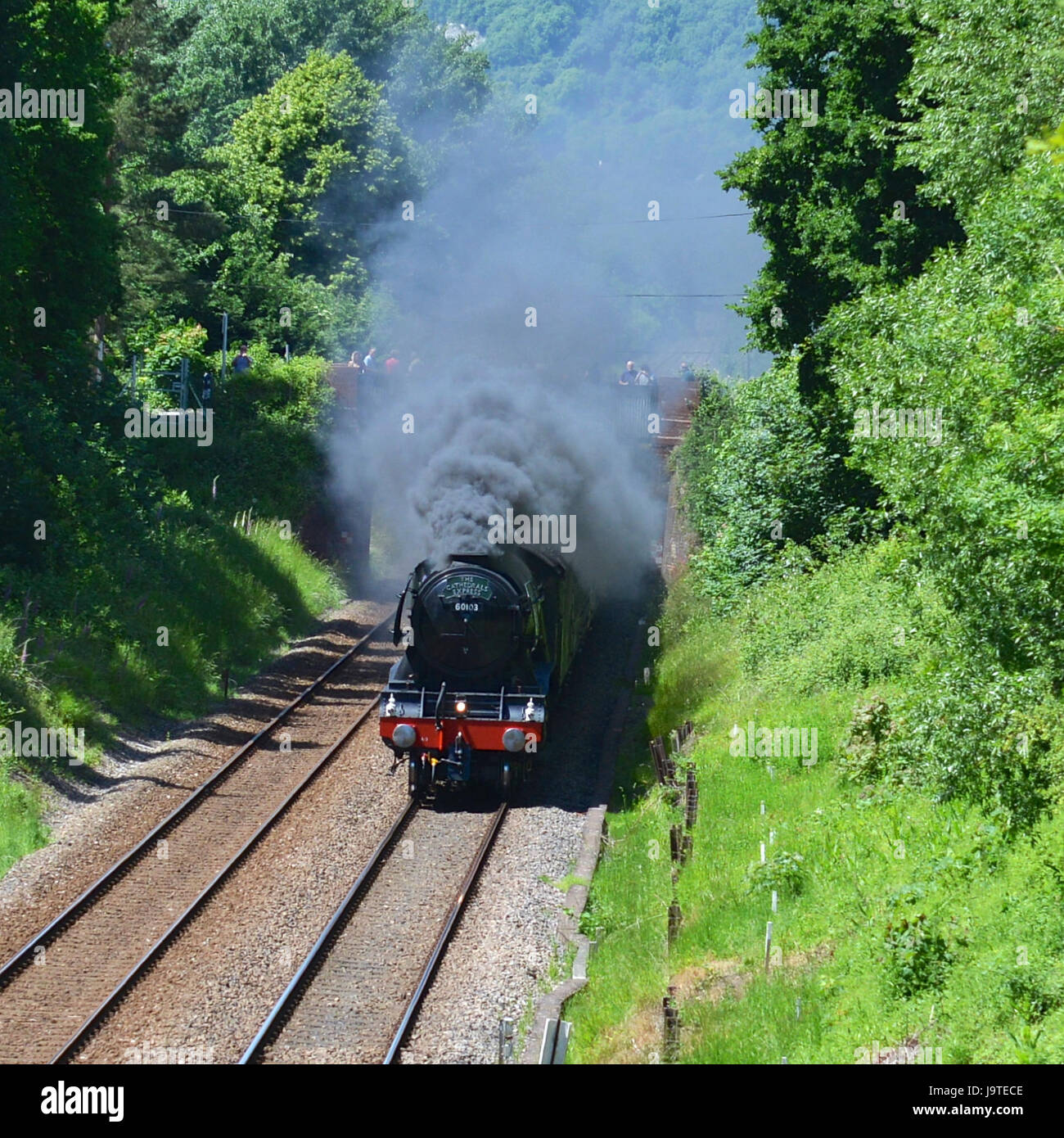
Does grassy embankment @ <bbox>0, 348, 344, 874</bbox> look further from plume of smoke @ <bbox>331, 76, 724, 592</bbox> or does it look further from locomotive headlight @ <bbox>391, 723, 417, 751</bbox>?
locomotive headlight @ <bbox>391, 723, 417, 751</bbox>

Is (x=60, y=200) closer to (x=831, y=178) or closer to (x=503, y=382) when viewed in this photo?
(x=503, y=382)

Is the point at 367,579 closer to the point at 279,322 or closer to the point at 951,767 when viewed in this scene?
the point at 279,322

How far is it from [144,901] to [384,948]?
8.70ft

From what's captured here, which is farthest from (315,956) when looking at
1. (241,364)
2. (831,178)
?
(241,364)

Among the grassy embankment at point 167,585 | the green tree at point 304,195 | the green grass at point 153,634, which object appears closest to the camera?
the green grass at point 153,634

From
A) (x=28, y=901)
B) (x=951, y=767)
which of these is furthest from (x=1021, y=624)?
(x=28, y=901)

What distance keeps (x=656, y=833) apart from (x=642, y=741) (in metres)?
4.55

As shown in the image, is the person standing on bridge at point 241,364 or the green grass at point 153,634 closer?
the green grass at point 153,634

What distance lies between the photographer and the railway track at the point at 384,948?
33.3 feet

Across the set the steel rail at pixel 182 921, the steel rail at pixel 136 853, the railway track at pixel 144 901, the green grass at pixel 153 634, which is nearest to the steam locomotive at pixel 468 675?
the steel rail at pixel 182 921

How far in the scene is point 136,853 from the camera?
1411 centimetres

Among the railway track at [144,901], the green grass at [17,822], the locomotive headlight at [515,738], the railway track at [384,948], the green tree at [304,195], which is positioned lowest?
the railway track at [384,948]

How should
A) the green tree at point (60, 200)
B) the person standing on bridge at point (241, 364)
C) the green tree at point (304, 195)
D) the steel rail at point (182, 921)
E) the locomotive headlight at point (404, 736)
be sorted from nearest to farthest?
the steel rail at point (182, 921)
the locomotive headlight at point (404, 736)
the green tree at point (60, 200)
the person standing on bridge at point (241, 364)
the green tree at point (304, 195)

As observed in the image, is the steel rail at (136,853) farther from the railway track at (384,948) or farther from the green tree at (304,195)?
the green tree at (304,195)
